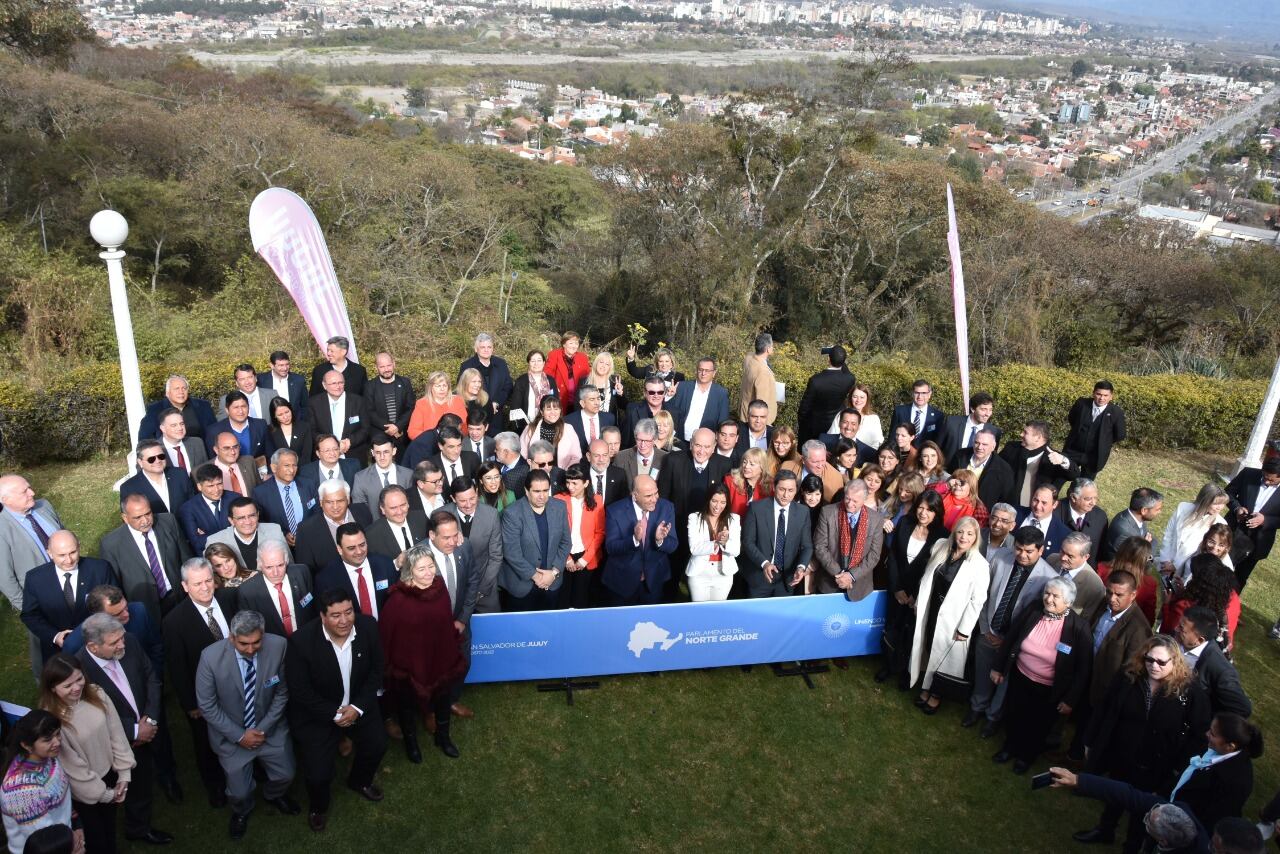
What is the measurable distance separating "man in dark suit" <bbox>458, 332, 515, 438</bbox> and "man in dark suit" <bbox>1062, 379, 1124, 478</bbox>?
227 inches

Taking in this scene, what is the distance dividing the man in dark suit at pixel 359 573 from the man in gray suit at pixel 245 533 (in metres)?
0.38

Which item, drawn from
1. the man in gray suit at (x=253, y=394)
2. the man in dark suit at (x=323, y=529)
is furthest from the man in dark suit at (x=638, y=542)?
the man in gray suit at (x=253, y=394)

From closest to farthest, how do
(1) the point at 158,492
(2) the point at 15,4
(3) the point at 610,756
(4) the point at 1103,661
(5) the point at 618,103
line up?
(4) the point at 1103,661 < (3) the point at 610,756 < (1) the point at 158,492 < (2) the point at 15,4 < (5) the point at 618,103

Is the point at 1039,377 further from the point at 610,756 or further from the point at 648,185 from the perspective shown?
the point at 648,185

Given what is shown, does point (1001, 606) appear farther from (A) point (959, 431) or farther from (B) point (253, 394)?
(B) point (253, 394)

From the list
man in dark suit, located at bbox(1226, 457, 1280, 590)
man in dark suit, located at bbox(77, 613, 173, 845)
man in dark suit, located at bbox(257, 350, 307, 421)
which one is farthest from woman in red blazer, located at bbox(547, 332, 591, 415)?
man in dark suit, located at bbox(1226, 457, 1280, 590)

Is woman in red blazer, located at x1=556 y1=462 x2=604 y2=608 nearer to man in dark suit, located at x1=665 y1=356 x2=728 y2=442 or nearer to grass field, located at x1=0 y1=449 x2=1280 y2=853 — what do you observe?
grass field, located at x1=0 y1=449 x2=1280 y2=853

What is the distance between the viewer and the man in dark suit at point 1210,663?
480 cm

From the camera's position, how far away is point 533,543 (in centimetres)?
623

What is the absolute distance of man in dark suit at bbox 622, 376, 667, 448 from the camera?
779cm

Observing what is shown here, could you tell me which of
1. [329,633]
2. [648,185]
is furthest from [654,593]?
[648,185]

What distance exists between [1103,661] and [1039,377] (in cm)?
736

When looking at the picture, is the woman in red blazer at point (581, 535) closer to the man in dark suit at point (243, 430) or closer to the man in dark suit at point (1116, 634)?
the man in dark suit at point (243, 430)

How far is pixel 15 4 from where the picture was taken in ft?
64.9
